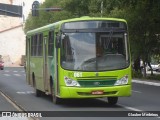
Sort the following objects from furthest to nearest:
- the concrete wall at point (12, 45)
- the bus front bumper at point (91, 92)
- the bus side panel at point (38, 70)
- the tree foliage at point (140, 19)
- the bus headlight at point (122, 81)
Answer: the concrete wall at point (12, 45)
the tree foliage at point (140, 19)
the bus side panel at point (38, 70)
the bus headlight at point (122, 81)
the bus front bumper at point (91, 92)

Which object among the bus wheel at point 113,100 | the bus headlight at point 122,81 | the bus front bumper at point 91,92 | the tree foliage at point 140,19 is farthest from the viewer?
the tree foliage at point 140,19

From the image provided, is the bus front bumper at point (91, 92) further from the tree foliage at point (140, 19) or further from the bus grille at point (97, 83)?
the tree foliage at point (140, 19)

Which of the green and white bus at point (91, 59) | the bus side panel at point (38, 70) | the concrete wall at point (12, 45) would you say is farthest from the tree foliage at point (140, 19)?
the concrete wall at point (12, 45)

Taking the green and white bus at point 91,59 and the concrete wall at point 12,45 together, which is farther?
the concrete wall at point 12,45

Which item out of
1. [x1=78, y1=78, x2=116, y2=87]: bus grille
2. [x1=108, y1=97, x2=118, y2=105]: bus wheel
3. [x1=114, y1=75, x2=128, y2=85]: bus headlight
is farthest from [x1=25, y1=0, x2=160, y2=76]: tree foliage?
[x1=78, y1=78, x2=116, y2=87]: bus grille

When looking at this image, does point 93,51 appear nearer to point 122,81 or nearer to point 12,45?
point 122,81

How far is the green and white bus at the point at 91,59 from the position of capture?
17.2 meters

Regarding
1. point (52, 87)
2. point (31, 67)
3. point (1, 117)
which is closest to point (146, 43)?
point (31, 67)

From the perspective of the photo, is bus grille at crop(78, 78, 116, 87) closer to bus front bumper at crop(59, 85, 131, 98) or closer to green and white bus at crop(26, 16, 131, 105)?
green and white bus at crop(26, 16, 131, 105)

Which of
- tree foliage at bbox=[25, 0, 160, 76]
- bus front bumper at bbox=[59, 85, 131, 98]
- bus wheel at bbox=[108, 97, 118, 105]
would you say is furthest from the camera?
tree foliage at bbox=[25, 0, 160, 76]

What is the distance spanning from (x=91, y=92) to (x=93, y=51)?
1333 mm

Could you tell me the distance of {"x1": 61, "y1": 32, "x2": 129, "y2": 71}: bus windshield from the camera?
Result: 17344 millimetres

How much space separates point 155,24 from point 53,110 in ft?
83.4

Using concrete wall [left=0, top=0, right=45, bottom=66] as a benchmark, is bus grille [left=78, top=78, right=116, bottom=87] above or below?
above
